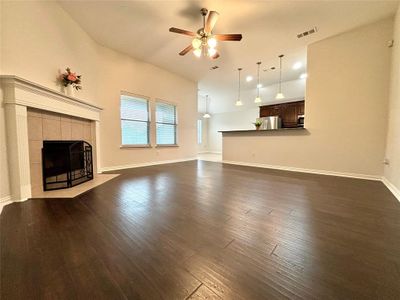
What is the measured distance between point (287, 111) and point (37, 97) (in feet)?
27.1

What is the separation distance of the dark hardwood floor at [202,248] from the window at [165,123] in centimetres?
369

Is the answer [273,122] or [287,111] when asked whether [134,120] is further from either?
[287,111]

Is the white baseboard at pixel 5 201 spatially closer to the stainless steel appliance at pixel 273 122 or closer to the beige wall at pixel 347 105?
the beige wall at pixel 347 105

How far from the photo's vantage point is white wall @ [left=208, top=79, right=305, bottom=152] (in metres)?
6.91

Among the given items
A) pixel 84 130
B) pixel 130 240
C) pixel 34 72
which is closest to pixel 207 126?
pixel 84 130

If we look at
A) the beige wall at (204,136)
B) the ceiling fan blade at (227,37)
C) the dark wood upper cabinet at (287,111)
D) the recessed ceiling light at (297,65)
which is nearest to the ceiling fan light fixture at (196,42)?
the ceiling fan blade at (227,37)

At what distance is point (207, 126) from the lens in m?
11.0

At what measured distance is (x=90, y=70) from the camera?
381 centimetres

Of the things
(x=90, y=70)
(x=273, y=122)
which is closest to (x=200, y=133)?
(x=273, y=122)

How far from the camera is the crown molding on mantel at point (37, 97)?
6.69 ft

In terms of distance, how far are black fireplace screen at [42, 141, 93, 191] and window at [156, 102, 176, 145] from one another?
108 inches

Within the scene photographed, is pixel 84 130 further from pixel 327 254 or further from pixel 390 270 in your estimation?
pixel 390 270

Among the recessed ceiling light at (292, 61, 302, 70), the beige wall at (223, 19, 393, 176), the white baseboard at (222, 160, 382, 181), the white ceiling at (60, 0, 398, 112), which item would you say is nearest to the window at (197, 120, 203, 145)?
the white baseboard at (222, 160, 382, 181)

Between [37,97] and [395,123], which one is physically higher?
[37,97]
